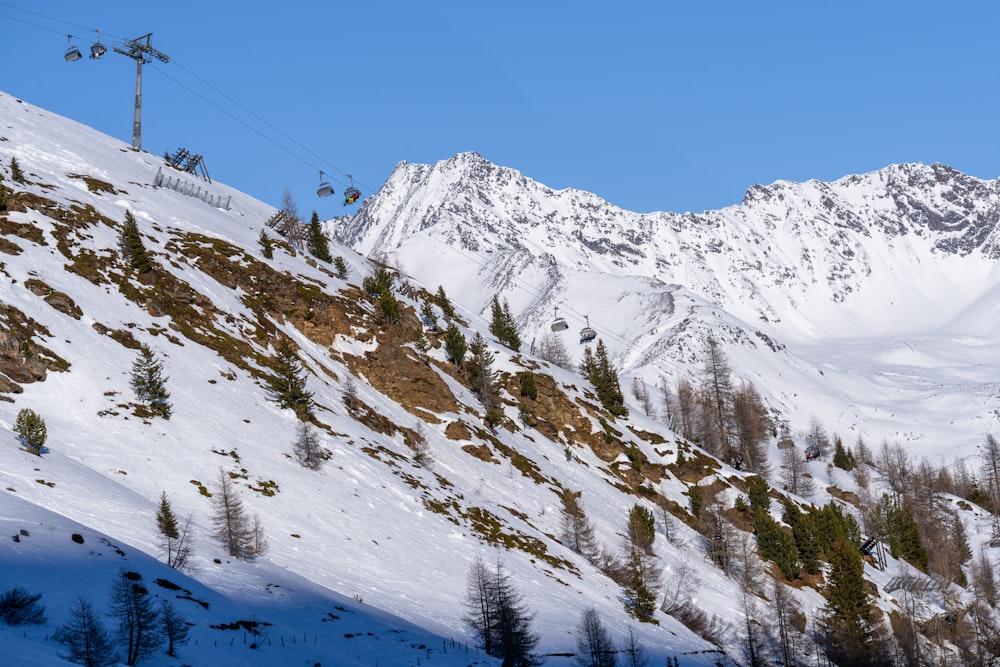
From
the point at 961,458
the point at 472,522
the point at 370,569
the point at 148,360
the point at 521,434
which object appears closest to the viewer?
the point at 370,569

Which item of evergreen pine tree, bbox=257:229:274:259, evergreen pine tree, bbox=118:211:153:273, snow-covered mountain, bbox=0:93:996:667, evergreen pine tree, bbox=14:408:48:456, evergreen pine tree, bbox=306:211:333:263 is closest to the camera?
snow-covered mountain, bbox=0:93:996:667

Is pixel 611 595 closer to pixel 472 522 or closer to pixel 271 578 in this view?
pixel 472 522

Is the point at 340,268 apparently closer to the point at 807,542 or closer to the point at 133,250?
the point at 133,250

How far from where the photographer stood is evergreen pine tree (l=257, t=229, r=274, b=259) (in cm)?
7819

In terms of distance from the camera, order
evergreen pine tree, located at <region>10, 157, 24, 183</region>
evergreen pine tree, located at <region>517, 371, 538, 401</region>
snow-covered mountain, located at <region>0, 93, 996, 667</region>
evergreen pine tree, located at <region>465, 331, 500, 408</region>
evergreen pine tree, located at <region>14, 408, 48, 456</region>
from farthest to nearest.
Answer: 1. evergreen pine tree, located at <region>517, 371, 538, 401</region>
2. evergreen pine tree, located at <region>465, 331, 500, 408</region>
3. evergreen pine tree, located at <region>10, 157, 24, 183</region>
4. evergreen pine tree, located at <region>14, 408, 48, 456</region>
5. snow-covered mountain, located at <region>0, 93, 996, 667</region>

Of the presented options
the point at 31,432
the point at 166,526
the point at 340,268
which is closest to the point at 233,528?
the point at 166,526

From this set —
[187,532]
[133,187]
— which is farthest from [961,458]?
[187,532]

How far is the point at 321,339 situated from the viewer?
2837 inches

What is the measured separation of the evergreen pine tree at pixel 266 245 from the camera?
7819 centimetres

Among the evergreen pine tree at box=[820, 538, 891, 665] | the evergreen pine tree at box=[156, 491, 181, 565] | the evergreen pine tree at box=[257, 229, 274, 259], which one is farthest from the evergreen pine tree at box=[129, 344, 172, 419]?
the evergreen pine tree at box=[820, 538, 891, 665]

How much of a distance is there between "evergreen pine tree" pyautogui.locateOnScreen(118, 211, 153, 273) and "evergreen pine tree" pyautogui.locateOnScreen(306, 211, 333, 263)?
101 ft

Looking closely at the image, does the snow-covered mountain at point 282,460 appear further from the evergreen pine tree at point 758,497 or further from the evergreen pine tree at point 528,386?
the evergreen pine tree at point 758,497

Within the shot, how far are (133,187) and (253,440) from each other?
42313mm

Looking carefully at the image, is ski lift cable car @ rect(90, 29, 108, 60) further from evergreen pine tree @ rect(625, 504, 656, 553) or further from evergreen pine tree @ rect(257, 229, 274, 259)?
evergreen pine tree @ rect(625, 504, 656, 553)
